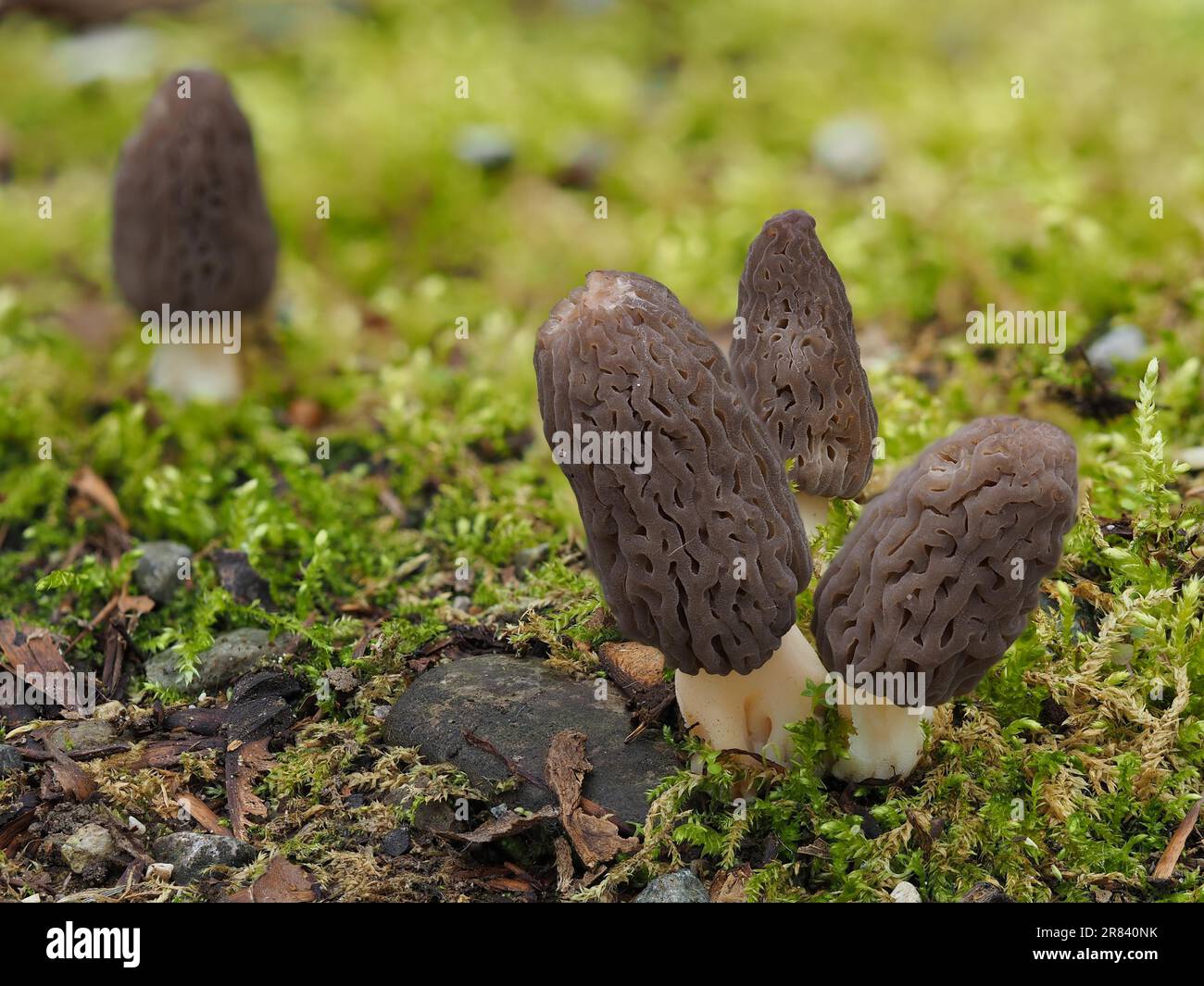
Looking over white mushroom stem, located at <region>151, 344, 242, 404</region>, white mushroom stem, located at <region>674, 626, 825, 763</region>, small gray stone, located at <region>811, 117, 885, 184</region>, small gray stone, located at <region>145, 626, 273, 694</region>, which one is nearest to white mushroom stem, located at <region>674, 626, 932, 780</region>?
white mushroom stem, located at <region>674, 626, 825, 763</region>

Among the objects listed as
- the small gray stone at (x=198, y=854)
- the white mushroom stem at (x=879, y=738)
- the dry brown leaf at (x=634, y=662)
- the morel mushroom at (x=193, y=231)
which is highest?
the morel mushroom at (x=193, y=231)

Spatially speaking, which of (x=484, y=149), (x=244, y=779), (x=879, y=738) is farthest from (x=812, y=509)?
(x=484, y=149)

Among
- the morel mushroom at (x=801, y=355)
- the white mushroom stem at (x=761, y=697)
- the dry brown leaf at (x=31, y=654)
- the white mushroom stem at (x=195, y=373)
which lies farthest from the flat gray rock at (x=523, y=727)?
the white mushroom stem at (x=195, y=373)

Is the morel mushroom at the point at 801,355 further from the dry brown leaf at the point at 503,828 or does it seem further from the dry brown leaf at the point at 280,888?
the dry brown leaf at the point at 280,888

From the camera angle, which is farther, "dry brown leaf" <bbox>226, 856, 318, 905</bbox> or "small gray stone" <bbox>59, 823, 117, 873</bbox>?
"small gray stone" <bbox>59, 823, 117, 873</bbox>

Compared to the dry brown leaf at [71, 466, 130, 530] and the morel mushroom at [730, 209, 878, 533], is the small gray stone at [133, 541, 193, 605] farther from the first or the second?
the morel mushroom at [730, 209, 878, 533]

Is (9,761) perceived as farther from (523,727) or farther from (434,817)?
(523,727)

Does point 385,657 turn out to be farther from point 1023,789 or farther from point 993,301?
point 993,301
